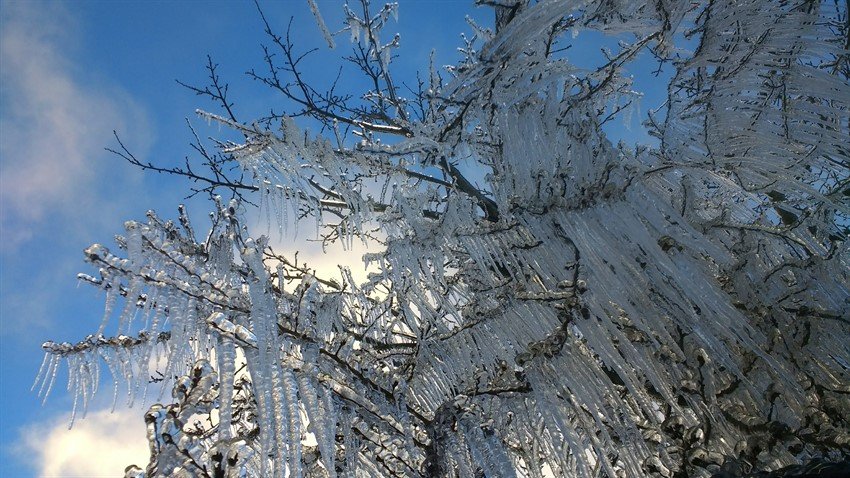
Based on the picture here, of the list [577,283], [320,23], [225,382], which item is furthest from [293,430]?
[320,23]

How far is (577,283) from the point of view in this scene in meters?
1.97

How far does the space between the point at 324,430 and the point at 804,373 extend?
1.90 m

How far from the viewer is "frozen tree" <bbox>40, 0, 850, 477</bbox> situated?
5.62ft

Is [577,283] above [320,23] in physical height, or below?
below

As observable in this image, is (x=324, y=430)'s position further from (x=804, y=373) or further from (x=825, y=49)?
(x=825, y=49)

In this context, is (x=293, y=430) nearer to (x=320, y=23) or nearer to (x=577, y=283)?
(x=577, y=283)

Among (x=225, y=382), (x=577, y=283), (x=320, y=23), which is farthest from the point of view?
(x=320, y=23)

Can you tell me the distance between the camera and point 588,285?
2.12 metres

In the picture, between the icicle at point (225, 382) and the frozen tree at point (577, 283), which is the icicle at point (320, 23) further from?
the icicle at point (225, 382)

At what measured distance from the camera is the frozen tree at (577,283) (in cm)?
171

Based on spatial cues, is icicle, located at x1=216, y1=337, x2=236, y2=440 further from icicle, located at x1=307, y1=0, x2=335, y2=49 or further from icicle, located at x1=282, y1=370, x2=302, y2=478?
icicle, located at x1=307, y1=0, x2=335, y2=49

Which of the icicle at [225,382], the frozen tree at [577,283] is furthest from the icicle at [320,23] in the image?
the icicle at [225,382]

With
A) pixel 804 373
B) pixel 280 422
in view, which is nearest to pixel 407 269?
pixel 280 422

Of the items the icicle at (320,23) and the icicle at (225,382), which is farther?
the icicle at (320,23)
